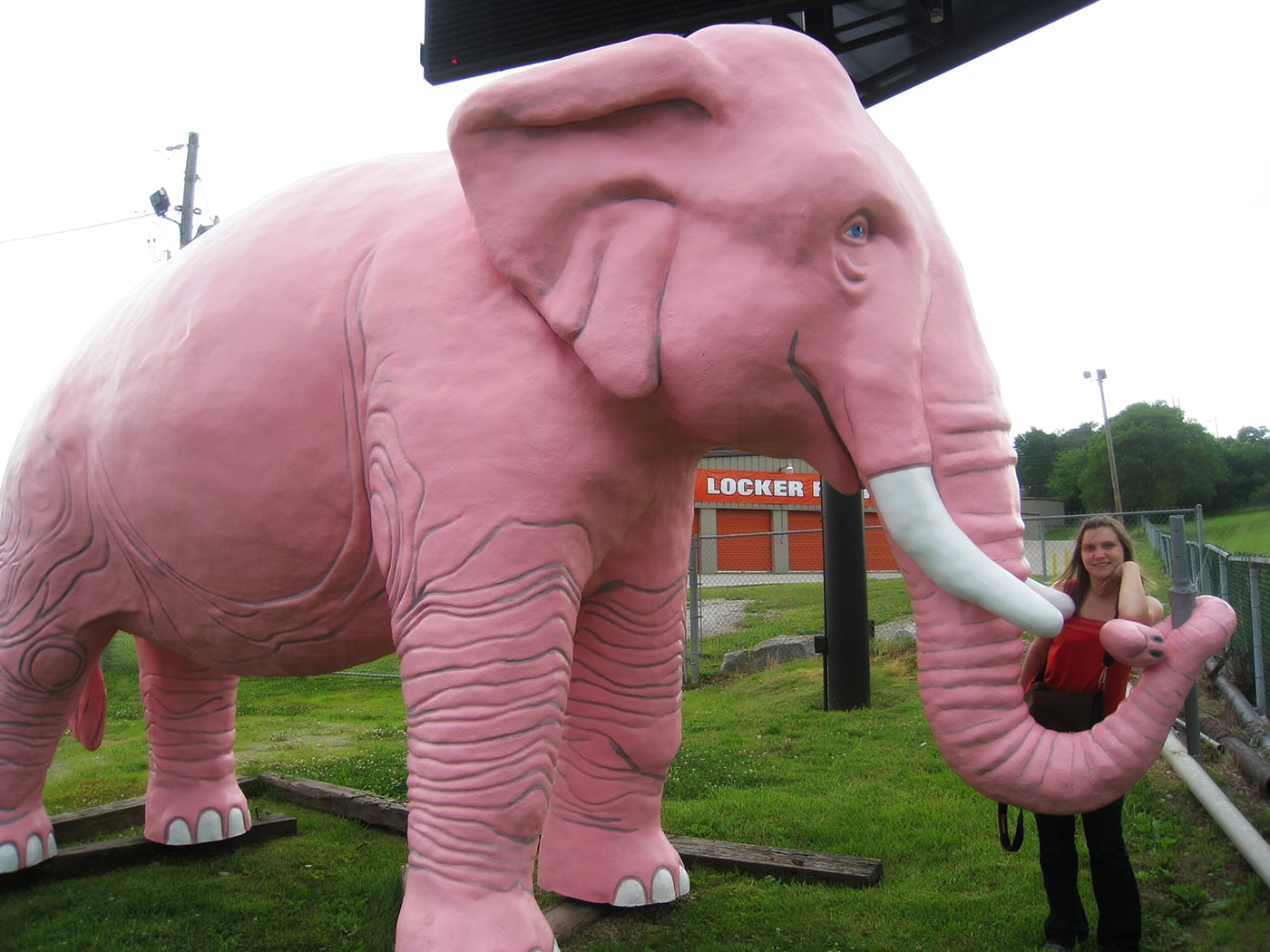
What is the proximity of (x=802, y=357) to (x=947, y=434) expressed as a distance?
345 mm

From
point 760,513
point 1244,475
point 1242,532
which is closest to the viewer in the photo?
point 1242,532

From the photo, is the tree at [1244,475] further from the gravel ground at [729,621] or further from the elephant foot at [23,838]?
the elephant foot at [23,838]

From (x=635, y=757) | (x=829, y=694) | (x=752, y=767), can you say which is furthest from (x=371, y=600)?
(x=829, y=694)

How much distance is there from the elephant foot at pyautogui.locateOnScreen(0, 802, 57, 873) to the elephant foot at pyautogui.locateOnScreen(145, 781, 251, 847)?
1.66ft

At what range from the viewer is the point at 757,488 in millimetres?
26000

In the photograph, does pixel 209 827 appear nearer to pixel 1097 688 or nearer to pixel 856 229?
pixel 1097 688

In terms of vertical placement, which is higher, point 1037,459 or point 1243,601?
point 1037,459

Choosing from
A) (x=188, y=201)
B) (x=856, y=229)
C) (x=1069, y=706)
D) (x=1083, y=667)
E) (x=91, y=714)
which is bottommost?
(x=91, y=714)

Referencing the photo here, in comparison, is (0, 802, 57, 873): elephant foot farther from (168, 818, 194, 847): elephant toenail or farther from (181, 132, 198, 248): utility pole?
(181, 132, 198, 248): utility pole

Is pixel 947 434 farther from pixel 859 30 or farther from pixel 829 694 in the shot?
pixel 859 30

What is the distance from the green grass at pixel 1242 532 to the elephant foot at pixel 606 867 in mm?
14024

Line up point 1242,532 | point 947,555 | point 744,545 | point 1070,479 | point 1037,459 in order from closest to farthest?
point 947,555, point 1242,532, point 744,545, point 1070,479, point 1037,459

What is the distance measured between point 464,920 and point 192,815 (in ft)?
7.77

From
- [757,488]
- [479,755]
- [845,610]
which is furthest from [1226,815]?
[757,488]
